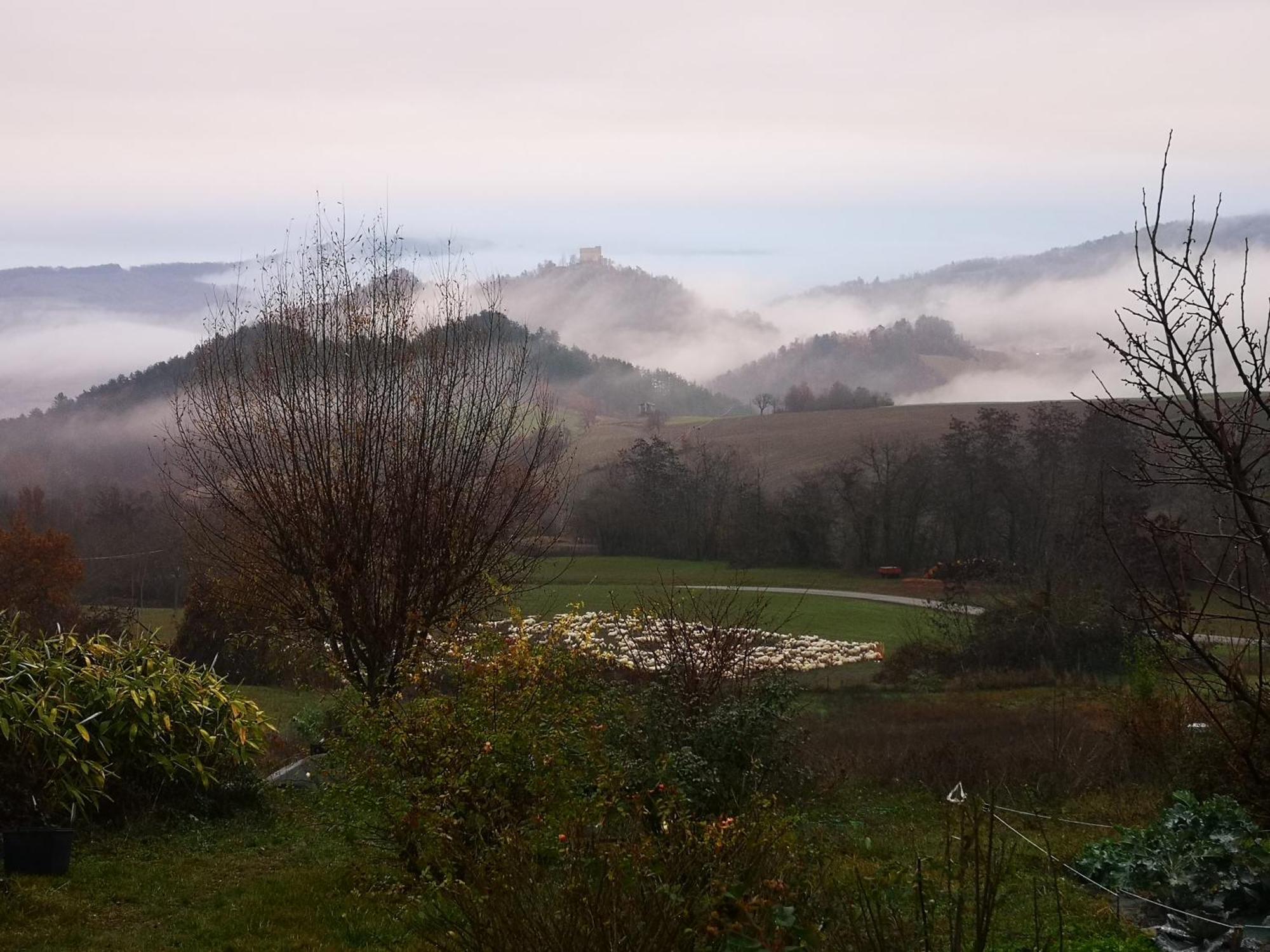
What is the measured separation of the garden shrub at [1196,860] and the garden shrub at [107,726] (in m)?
7.63

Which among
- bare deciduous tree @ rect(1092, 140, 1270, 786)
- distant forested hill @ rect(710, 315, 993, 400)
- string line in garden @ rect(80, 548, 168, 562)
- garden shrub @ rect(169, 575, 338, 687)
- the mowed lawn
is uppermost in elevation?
distant forested hill @ rect(710, 315, 993, 400)

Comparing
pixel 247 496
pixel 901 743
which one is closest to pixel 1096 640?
pixel 901 743

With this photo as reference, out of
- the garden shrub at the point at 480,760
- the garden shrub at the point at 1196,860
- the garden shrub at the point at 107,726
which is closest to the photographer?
the garden shrub at the point at 1196,860

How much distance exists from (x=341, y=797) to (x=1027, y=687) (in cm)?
1851

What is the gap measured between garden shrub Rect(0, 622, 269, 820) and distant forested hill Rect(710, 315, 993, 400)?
151 meters

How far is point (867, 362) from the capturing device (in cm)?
17475

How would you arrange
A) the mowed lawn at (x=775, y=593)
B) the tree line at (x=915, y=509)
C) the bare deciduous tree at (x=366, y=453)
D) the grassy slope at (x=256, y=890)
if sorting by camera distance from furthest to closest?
the tree line at (x=915, y=509) → the mowed lawn at (x=775, y=593) → the bare deciduous tree at (x=366, y=453) → the grassy slope at (x=256, y=890)

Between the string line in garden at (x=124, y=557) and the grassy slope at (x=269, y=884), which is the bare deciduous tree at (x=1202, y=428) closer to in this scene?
the grassy slope at (x=269, y=884)

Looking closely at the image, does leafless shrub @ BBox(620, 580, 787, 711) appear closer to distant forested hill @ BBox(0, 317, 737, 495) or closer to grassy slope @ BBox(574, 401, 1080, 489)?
grassy slope @ BBox(574, 401, 1080, 489)

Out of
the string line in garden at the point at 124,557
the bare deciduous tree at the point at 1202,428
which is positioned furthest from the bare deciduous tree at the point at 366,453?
the string line in garden at the point at 124,557

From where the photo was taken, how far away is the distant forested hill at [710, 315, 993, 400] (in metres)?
170

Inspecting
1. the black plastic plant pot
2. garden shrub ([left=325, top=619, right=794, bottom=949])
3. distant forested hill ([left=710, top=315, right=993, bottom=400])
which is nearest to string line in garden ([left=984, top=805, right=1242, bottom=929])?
garden shrub ([left=325, top=619, right=794, bottom=949])

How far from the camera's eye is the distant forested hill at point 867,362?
17025 cm

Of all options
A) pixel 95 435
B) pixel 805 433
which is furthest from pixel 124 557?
pixel 805 433
